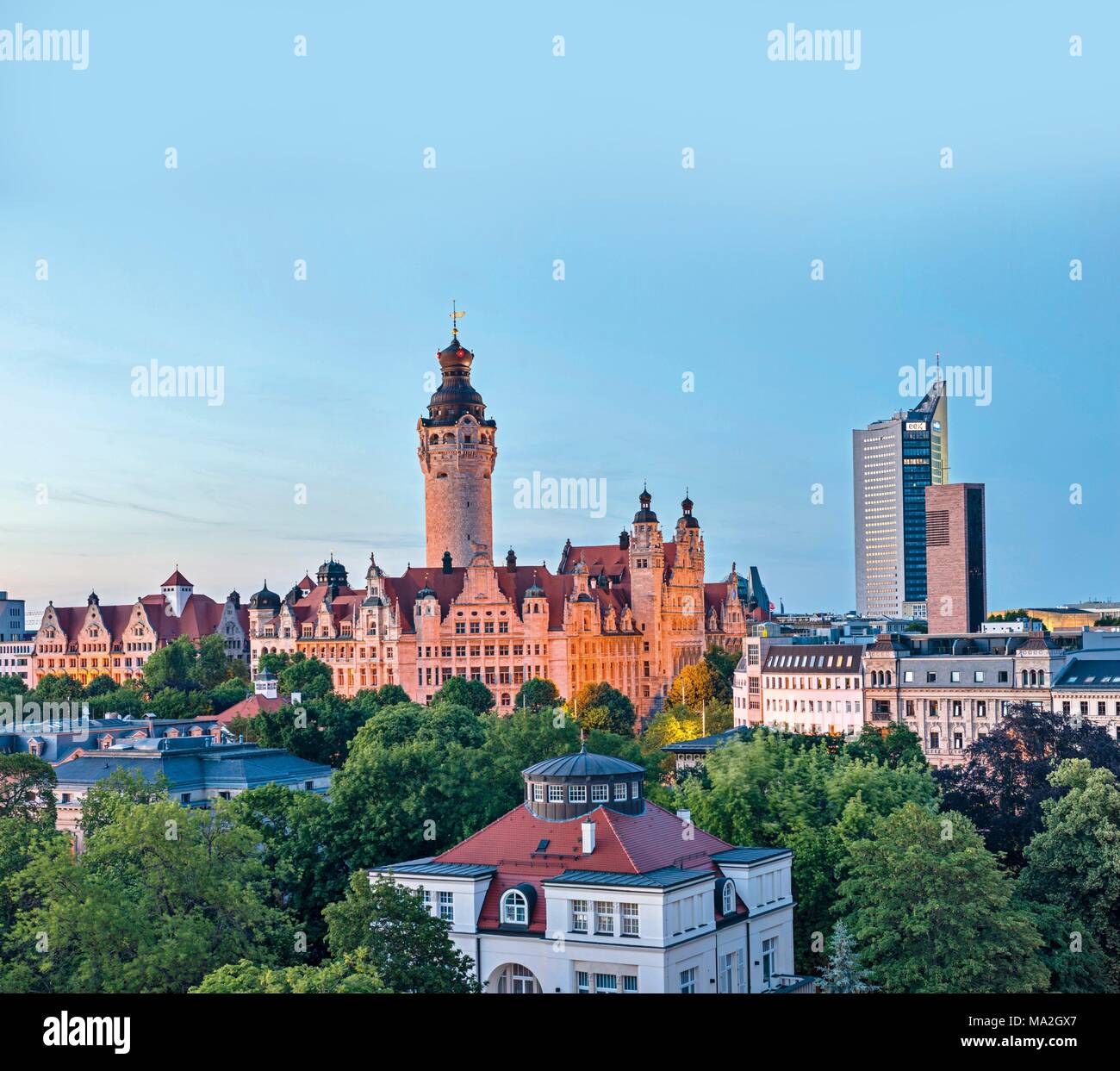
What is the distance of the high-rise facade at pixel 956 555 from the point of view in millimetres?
114500

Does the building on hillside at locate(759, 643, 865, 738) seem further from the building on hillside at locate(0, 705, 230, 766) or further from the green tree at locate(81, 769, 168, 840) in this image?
the green tree at locate(81, 769, 168, 840)

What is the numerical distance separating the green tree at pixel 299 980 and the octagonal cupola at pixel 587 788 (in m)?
10.2

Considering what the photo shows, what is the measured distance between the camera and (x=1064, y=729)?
63.0 metres

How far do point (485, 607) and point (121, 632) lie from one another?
4174cm

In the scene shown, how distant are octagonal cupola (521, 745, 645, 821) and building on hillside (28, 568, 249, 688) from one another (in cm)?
10438

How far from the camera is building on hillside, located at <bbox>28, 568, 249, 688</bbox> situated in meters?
142

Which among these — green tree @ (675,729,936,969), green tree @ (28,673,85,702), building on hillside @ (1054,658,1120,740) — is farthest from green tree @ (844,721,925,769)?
green tree @ (28,673,85,702)

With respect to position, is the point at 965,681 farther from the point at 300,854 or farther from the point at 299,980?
the point at 299,980

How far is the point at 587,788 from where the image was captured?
40.0m

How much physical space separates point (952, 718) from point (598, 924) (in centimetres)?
6290

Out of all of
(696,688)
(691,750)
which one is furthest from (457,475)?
(691,750)
